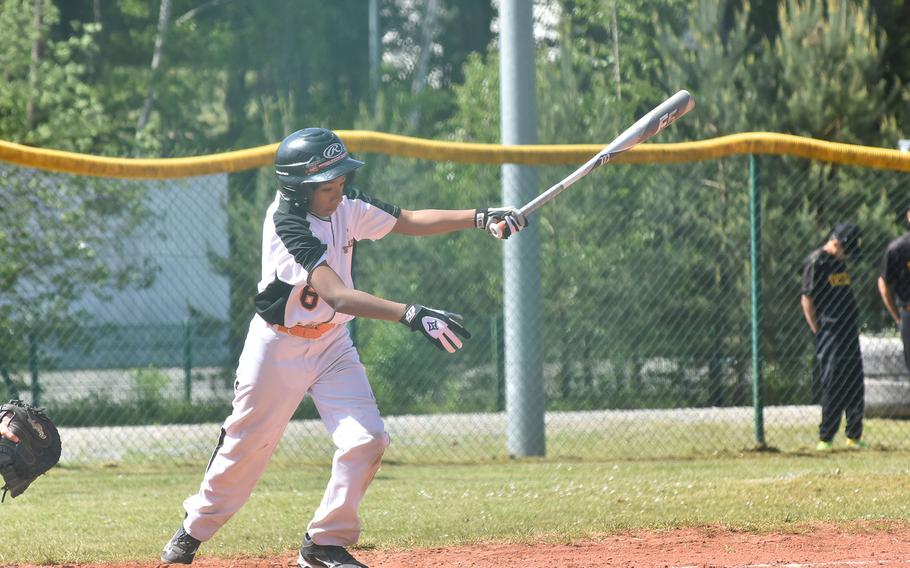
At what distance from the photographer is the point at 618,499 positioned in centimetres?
798

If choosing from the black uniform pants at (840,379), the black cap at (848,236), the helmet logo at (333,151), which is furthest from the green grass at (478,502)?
the helmet logo at (333,151)

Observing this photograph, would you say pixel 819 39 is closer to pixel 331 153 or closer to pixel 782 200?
pixel 782 200

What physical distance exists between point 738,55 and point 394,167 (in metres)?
4.60

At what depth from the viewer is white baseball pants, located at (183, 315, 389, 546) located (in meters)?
5.58

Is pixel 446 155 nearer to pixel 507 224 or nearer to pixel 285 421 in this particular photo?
pixel 507 224

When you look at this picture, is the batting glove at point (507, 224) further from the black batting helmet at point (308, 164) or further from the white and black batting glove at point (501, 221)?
the black batting helmet at point (308, 164)

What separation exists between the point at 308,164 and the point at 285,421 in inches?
45.1

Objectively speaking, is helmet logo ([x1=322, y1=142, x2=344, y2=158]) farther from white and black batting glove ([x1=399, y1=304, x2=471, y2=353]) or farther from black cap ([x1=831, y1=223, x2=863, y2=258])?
black cap ([x1=831, y1=223, x2=863, y2=258])

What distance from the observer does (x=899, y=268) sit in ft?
33.5

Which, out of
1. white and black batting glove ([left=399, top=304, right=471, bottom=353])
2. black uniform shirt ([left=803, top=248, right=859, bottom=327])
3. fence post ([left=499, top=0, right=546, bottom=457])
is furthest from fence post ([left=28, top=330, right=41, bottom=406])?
white and black batting glove ([left=399, top=304, right=471, bottom=353])

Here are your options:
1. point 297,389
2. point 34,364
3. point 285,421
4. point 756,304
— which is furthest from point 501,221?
point 34,364

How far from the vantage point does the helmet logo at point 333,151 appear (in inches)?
221

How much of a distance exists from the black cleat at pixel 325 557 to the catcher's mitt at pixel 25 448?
1.33m

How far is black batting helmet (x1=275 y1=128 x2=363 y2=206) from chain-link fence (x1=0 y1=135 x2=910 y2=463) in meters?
5.21
